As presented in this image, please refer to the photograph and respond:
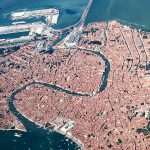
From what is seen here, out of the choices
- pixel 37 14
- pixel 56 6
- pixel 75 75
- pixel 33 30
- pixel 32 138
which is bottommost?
pixel 32 138

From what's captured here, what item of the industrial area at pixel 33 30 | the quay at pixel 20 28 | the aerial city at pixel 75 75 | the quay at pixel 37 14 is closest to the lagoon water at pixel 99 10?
the aerial city at pixel 75 75

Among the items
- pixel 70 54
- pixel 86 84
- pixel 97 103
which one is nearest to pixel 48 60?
pixel 70 54

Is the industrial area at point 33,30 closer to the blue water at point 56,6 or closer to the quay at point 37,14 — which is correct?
the quay at point 37,14

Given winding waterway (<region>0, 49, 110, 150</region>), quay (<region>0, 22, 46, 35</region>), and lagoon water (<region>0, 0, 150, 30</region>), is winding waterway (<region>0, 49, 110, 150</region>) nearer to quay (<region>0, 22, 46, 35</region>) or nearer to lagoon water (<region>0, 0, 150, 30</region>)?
quay (<region>0, 22, 46, 35</region>)

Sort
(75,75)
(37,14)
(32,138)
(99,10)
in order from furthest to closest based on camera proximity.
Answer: (37,14), (99,10), (75,75), (32,138)

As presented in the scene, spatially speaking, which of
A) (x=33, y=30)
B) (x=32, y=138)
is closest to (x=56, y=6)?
(x=33, y=30)

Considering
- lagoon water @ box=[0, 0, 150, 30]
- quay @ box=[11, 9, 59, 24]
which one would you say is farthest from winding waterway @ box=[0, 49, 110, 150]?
quay @ box=[11, 9, 59, 24]

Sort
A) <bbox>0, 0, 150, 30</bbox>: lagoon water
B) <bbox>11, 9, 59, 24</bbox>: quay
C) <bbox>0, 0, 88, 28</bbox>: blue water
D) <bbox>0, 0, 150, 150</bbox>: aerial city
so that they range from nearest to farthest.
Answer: <bbox>0, 0, 150, 150</bbox>: aerial city → <bbox>0, 0, 150, 30</bbox>: lagoon water → <bbox>0, 0, 88, 28</bbox>: blue water → <bbox>11, 9, 59, 24</bbox>: quay

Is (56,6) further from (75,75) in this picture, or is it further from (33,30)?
(75,75)

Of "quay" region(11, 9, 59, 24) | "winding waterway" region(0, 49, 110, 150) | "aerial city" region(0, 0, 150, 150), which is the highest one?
"quay" region(11, 9, 59, 24)
